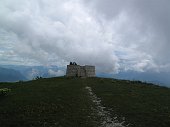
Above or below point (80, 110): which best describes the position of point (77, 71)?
above

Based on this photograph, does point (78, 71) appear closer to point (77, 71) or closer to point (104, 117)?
point (77, 71)

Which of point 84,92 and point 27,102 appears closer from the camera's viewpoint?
point 27,102

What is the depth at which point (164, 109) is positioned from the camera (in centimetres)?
4362

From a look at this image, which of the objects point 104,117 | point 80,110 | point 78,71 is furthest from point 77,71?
point 104,117

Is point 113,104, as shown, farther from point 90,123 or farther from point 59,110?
point 90,123

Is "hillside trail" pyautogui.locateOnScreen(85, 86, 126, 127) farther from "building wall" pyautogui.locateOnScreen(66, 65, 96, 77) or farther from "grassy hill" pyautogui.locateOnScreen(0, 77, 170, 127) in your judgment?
"building wall" pyautogui.locateOnScreen(66, 65, 96, 77)

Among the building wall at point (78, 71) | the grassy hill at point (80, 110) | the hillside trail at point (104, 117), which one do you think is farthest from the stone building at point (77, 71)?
the hillside trail at point (104, 117)

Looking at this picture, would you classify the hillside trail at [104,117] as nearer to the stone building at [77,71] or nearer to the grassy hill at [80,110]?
the grassy hill at [80,110]

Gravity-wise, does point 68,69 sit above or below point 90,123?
above

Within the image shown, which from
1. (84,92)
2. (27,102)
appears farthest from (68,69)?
(27,102)

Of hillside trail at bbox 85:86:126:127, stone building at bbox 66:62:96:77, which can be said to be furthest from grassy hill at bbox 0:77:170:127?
stone building at bbox 66:62:96:77

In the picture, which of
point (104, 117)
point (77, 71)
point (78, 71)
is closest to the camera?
point (104, 117)

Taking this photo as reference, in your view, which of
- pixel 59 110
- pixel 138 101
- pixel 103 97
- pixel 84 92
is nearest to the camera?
pixel 59 110

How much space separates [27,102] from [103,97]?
1414cm
